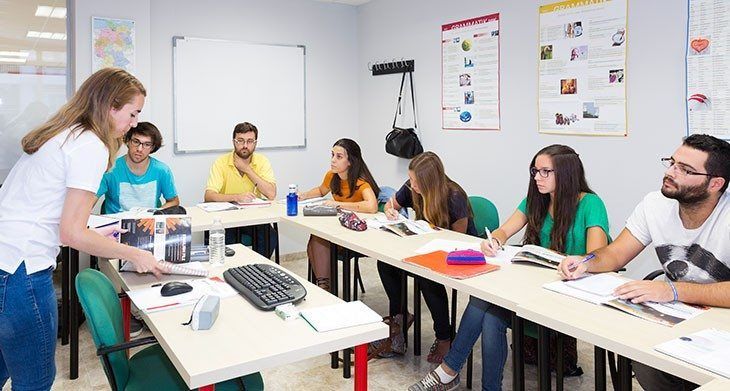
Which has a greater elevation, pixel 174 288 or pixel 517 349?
pixel 174 288

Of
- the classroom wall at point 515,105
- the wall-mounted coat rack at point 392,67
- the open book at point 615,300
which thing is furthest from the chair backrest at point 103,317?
the wall-mounted coat rack at point 392,67

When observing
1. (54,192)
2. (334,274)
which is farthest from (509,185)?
(54,192)

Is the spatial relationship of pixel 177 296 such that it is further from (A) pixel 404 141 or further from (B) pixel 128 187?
(A) pixel 404 141

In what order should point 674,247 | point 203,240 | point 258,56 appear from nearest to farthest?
point 674,247 < point 203,240 < point 258,56

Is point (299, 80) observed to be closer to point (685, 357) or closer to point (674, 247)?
point (674, 247)

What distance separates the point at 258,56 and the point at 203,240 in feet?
5.55

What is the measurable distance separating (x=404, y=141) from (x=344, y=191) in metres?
1.02

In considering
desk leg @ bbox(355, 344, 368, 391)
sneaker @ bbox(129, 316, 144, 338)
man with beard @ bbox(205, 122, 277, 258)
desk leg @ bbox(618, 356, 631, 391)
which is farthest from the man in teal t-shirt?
desk leg @ bbox(618, 356, 631, 391)

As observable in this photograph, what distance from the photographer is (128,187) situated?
362cm

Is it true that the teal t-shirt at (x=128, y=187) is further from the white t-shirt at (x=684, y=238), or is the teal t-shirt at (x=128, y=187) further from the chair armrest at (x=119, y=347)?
the white t-shirt at (x=684, y=238)

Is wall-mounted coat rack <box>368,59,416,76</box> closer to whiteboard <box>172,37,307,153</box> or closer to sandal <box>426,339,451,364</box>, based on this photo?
whiteboard <box>172,37,307,153</box>

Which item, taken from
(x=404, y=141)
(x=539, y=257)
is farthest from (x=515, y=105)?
(x=539, y=257)

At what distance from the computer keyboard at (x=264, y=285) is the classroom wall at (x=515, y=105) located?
2.21 m

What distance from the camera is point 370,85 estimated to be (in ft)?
17.2
